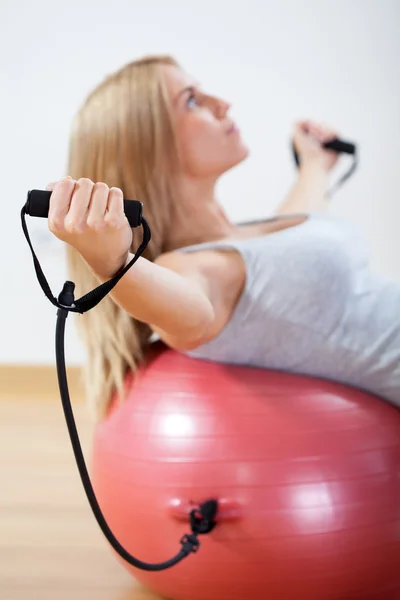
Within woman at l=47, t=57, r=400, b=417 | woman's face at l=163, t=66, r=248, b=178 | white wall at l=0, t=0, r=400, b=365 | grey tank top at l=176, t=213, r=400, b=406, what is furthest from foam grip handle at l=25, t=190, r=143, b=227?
white wall at l=0, t=0, r=400, b=365

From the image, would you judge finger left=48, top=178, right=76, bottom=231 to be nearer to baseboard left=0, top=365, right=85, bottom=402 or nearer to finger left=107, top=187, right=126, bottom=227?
finger left=107, top=187, right=126, bottom=227

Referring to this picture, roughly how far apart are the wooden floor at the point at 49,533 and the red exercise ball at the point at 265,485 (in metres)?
0.19

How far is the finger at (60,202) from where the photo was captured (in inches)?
24.3

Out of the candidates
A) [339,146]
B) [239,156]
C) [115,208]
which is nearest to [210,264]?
[239,156]

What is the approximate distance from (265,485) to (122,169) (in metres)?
0.48

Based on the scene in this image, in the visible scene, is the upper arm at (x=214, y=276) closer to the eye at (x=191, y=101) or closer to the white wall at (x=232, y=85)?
the eye at (x=191, y=101)

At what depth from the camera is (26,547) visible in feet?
4.33

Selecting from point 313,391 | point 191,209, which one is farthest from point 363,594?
point 191,209

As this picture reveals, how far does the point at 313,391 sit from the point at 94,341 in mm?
345

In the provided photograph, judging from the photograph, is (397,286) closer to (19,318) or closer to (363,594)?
(363,594)

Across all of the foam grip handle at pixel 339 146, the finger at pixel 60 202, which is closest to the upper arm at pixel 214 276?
the finger at pixel 60 202

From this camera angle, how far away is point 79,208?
617 mm

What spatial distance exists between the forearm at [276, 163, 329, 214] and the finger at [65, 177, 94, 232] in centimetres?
79

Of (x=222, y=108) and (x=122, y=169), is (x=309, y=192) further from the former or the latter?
(x=122, y=169)
